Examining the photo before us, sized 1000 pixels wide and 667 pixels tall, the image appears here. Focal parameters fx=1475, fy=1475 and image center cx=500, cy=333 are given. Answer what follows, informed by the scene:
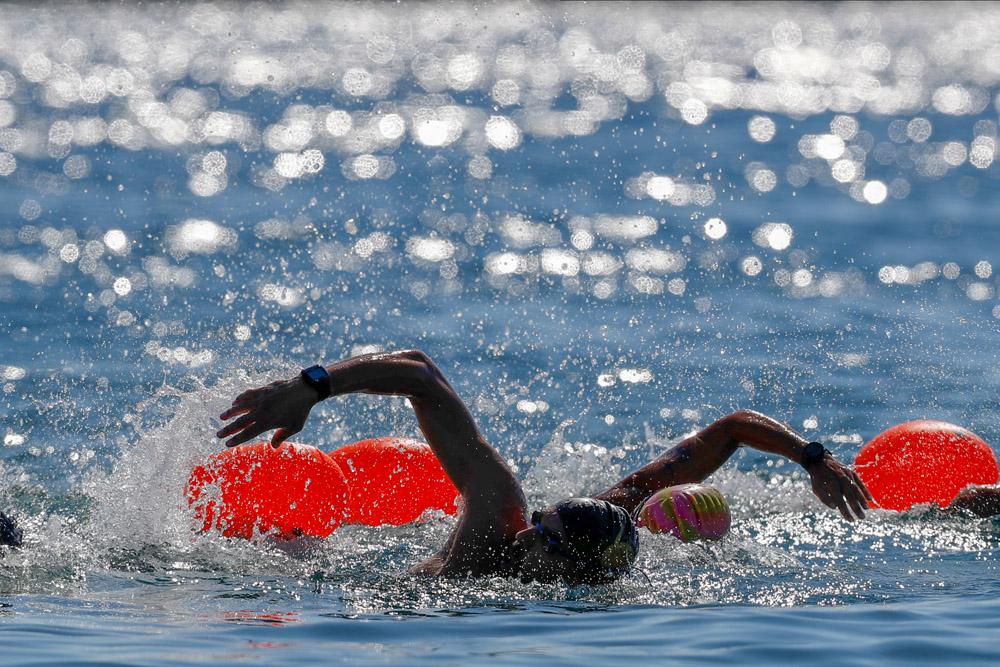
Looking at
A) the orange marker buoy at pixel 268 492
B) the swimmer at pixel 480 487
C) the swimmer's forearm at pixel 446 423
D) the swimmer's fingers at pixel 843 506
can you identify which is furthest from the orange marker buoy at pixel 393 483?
the swimmer's fingers at pixel 843 506

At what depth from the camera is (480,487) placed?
7.45m

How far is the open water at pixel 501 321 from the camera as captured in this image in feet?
23.2

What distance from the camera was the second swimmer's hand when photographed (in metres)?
7.85

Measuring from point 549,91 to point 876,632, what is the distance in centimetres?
3577

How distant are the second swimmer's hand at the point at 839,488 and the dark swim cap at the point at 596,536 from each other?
1.32 meters

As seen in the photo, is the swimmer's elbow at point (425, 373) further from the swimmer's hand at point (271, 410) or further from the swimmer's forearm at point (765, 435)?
the swimmer's forearm at point (765, 435)

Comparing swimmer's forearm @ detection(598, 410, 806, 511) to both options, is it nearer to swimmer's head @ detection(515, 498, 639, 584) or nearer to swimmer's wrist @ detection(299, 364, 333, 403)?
swimmer's head @ detection(515, 498, 639, 584)

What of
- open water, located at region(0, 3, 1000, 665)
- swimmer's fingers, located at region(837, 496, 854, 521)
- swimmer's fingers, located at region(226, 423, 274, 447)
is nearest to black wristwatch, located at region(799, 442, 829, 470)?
swimmer's fingers, located at region(837, 496, 854, 521)

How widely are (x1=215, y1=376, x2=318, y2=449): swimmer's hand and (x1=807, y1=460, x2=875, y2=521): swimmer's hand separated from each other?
2.92 metres

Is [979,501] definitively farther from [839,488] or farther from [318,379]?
[318,379]

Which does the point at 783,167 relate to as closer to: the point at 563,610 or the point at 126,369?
the point at 126,369

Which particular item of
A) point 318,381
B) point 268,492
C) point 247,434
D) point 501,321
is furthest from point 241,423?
point 501,321

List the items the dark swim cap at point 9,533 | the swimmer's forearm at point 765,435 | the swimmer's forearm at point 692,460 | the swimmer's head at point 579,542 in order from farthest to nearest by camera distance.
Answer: the swimmer's forearm at point 692,460, the swimmer's forearm at point 765,435, the dark swim cap at point 9,533, the swimmer's head at point 579,542

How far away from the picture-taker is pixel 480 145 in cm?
3098
